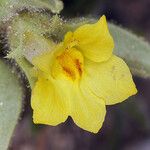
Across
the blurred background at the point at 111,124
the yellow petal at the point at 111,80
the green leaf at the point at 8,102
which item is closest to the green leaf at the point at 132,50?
the yellow petal at the point at 111,80

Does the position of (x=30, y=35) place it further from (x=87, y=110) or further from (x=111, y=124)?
(x=111, y=124)

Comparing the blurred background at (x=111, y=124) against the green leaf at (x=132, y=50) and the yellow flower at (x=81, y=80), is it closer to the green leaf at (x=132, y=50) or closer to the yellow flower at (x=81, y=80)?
the green leaf at (x=132, y=50)

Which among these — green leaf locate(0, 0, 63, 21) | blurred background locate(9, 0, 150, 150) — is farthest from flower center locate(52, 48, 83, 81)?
blurred background locate(9, 0, 150, 150)

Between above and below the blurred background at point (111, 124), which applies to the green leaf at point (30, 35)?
above

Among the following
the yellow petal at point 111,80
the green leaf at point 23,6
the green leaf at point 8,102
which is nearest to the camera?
the green leaf at point 23,6

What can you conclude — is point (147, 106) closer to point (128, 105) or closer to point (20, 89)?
point (128, 105)

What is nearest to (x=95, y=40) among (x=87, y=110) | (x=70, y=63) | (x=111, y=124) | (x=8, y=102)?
(x=70, y=63)

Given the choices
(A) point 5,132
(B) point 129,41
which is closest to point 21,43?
(A) point 5,132

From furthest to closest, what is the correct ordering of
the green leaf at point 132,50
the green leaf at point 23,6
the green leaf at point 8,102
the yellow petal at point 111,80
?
the green leaf at point 132,50 → the green leaf at point 8,102 → the yellow petal at point 111,80 → the green leaf at point 23,6
